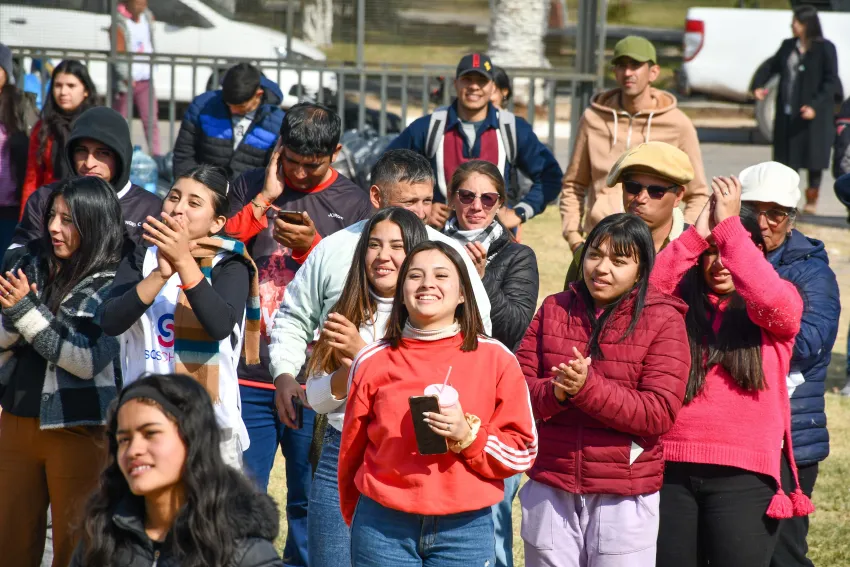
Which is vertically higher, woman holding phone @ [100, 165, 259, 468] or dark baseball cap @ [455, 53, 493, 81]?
dark baseball cap @ [455, 53, 493, 81]

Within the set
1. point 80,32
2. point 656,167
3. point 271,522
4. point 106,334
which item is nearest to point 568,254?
point 80,32

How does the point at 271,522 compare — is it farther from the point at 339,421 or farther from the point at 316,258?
the point at 316,258

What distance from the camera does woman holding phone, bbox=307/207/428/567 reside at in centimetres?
425

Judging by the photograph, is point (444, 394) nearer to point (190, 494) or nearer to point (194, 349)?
point (190, 494)

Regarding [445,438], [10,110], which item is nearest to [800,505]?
[445,438]

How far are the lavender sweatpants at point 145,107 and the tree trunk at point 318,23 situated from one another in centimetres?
183

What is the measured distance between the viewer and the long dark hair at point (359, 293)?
4.27 meters

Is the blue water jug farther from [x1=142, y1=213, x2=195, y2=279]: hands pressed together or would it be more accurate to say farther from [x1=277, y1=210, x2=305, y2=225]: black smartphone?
[x1=142, y1=213, x2=195, y2=279]: hands pressed together

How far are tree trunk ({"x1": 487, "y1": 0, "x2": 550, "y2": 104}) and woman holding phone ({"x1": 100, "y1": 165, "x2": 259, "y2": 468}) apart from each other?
13.2 meters

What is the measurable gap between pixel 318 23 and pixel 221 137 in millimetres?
6317

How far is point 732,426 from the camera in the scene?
431 centimetres

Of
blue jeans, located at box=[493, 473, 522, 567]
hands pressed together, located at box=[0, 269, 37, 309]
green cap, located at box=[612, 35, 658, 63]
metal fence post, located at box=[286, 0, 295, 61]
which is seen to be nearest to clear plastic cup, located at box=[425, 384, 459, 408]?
blue jeans, located at box=[493, 473, 522, 567]

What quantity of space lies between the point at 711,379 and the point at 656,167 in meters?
0.98

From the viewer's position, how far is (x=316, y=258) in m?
4.62
